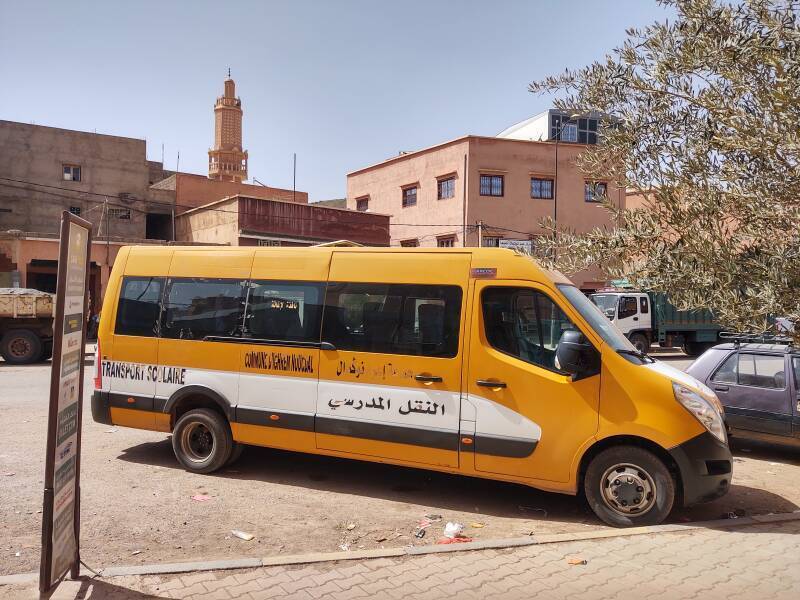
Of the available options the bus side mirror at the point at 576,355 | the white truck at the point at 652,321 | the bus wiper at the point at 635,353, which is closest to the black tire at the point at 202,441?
the bus side mirror at the point at 576,355

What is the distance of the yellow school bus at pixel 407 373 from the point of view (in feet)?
17.6

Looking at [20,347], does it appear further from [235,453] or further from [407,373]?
[407,373]

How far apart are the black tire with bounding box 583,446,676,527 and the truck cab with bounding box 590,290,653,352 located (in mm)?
18213

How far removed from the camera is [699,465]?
521 centimetres

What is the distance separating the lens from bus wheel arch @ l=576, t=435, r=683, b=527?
5301 mm

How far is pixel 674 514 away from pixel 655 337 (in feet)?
63.4

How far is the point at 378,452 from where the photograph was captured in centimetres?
611

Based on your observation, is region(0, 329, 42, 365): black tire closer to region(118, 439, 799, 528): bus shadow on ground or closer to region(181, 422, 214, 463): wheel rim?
region(118, 439, 799, 528): bus shadow on ground

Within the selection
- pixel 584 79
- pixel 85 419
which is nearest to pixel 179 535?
pixel 584 79

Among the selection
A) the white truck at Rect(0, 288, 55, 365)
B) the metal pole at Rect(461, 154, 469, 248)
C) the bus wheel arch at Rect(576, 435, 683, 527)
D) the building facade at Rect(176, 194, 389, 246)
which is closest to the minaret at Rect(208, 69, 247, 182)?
the building facade at Rect(176, 194, 389, 246)

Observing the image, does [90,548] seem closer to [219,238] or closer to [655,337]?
[655,337]

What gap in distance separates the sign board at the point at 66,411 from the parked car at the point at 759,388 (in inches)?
297

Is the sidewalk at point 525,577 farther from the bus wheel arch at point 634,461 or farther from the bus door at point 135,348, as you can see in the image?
the bus door at point 135,348

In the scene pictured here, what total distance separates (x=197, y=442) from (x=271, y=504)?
1.56 metres
